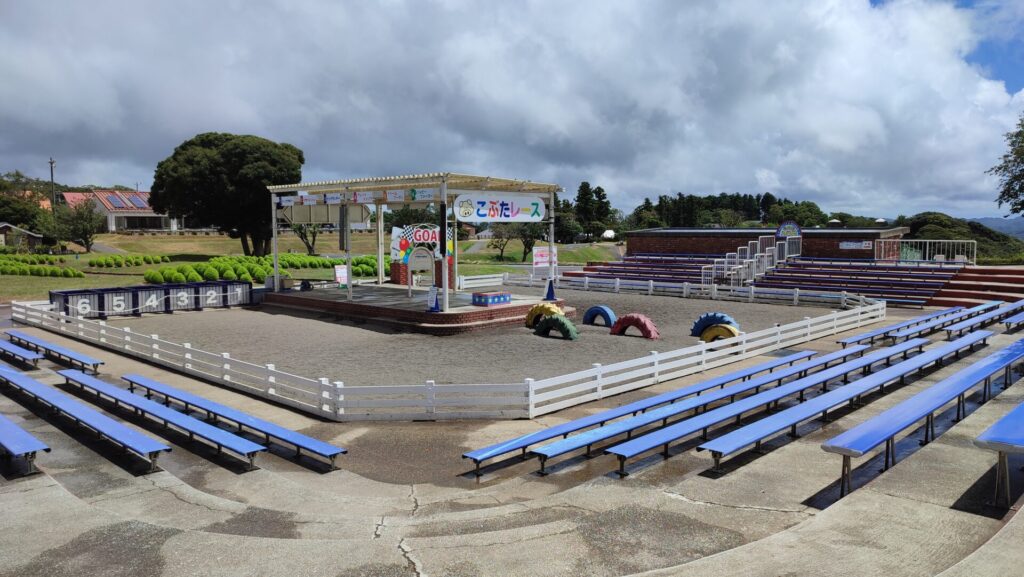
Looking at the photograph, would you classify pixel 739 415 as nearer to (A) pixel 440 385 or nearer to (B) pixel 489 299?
(A) pixel 440 385

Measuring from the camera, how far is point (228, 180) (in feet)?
185

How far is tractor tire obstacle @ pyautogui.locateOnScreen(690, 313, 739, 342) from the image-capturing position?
18.7m

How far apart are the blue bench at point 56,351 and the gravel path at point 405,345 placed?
3.07m

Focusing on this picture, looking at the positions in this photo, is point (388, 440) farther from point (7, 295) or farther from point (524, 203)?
point (7, 295)

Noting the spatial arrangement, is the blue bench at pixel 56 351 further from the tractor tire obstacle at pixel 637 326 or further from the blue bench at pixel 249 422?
the tractor tire obstacle at pixel 637 326

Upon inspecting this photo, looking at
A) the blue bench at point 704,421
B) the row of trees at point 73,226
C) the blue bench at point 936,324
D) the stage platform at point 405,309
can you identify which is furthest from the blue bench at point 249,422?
the row of trees at point 73,226

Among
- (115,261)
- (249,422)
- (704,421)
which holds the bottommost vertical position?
(249,422)

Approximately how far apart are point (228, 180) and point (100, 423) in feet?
166

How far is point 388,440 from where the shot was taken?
10641 mm

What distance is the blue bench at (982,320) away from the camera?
18.2m

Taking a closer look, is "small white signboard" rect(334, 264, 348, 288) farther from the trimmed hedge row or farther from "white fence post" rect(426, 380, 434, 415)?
"white fence post" rect(426, 380, 434, 415)

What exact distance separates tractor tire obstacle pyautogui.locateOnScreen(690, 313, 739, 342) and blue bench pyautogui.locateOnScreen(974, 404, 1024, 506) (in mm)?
11068

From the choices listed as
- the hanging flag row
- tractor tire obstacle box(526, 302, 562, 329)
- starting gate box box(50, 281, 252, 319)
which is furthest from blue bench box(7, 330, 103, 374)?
tractor tire obstacle box(526, 302, 562, 329)

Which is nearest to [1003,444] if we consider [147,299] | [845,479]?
[845,479]
